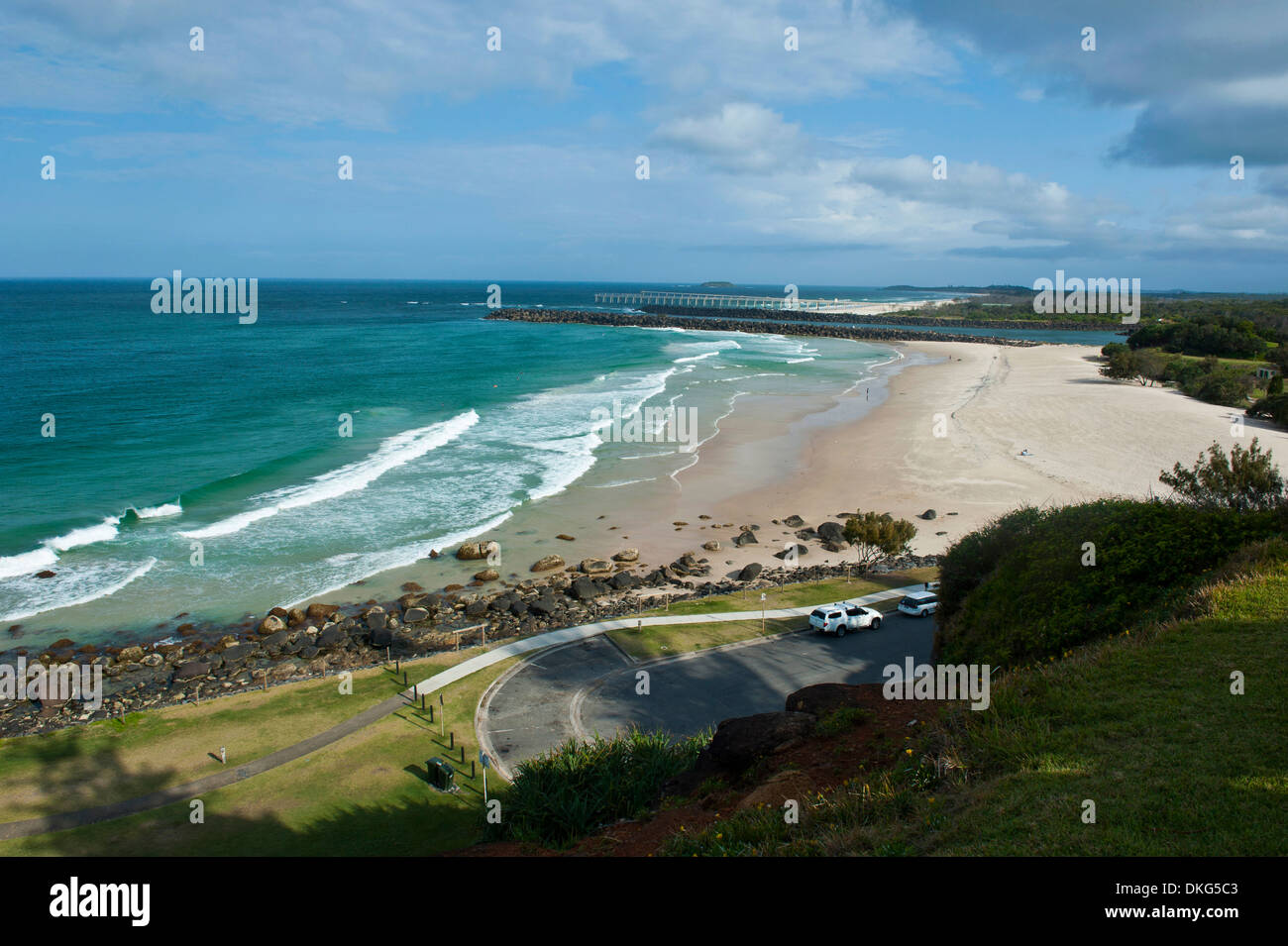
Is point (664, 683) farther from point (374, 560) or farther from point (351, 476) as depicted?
point (351, 476)

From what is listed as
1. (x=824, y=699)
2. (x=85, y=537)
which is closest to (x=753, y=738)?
(x=824, y=699)

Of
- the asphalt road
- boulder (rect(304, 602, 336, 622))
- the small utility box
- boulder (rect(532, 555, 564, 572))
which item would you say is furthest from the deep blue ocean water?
the small utility box

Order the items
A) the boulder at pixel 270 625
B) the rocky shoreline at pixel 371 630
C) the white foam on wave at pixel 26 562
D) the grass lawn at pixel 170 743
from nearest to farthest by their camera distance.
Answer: the grass lawn at pixel 170 743, the rocky shoreline at pixel 371 630, the boulder at pixel 270 625, the white foam on wave at pixel 26 562

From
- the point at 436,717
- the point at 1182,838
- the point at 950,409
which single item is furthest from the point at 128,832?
the point at 950,409

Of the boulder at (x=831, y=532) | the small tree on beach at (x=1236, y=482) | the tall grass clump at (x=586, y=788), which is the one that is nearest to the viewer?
the tall grass clump at (x=586, y=788)

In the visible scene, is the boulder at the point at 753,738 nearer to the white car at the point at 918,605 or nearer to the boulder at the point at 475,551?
the white car at the point at 918,605

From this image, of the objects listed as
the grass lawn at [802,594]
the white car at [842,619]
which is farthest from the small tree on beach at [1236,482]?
the grass lawn at [802,594]
